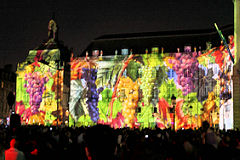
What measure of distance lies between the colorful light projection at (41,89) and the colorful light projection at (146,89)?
306 cm

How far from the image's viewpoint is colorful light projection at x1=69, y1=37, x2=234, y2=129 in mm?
63688

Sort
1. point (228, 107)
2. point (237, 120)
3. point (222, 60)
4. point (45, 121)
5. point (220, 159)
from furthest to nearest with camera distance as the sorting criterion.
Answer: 1. point (45, 121)
2. point (222, 60)
3. point (228, 107)
4. point (237, 120)
5. point (220, 159)

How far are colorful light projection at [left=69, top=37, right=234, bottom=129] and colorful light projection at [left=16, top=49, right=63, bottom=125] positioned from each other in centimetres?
306

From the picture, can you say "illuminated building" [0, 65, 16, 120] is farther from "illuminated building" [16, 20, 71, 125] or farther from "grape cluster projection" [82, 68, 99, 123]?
"grape cluster projection" [82, 68, 99, 123]

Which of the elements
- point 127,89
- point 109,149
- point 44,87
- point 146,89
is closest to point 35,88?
point 44,87

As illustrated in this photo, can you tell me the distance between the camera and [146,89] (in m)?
67.8

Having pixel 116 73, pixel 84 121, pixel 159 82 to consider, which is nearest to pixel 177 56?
pixel 159 82

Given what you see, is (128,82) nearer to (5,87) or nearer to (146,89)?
(146,89)

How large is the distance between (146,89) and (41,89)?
56.5ft

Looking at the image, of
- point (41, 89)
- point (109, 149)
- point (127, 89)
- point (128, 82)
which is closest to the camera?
point (109, 149)

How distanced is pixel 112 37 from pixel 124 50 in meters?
5.39

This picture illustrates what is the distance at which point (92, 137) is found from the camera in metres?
6.10

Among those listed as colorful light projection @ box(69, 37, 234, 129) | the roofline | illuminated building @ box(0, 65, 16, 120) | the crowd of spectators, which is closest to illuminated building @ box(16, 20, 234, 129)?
colorful light projection @ box(69, 37, 234, 129)

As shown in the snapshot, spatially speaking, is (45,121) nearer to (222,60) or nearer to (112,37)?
(112,37)
